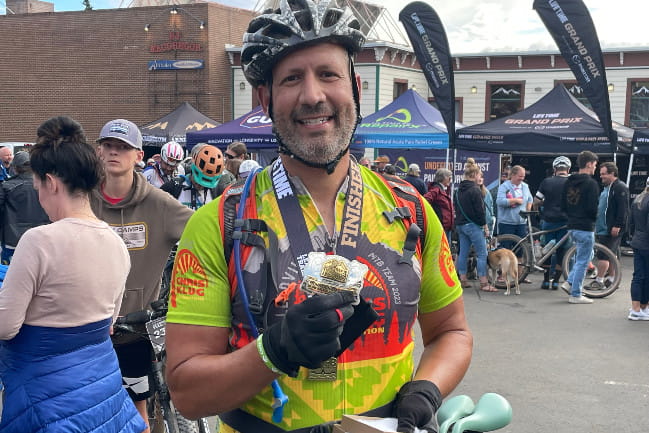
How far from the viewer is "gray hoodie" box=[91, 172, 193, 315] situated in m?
3.84

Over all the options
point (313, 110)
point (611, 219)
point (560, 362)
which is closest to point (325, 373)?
Answer: point (313, 110)

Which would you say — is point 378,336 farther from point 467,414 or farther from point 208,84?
point 208,84

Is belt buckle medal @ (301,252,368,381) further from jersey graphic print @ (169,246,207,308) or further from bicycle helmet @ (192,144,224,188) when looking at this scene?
bicycle helmet @ (192,144,224,188)

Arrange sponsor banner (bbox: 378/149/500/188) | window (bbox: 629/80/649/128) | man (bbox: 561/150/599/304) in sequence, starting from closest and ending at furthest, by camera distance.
A: man (bbox: 561/150/599/304)
sponsor banner (bbox: 378/149/500/188)
window (bbox: 629/80/649/128)

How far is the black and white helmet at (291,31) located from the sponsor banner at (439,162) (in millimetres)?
14480

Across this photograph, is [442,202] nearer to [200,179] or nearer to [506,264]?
[506,264]

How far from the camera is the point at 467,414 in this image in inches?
69.7

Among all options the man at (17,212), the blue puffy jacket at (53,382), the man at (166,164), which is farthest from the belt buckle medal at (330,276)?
the man at (166,164)

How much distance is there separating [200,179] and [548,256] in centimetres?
707

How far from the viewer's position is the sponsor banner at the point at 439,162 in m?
16.1

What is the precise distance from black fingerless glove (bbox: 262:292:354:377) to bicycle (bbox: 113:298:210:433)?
223 centimetres

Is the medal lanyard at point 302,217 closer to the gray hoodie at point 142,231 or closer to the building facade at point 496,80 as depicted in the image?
the gray hoodie at point 142,231

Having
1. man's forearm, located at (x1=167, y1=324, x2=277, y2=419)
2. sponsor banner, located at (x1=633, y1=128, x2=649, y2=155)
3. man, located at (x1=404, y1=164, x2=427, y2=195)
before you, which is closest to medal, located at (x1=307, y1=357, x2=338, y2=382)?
man's forearm, located at (x1=167, y1=324, x2=277, y2=419)

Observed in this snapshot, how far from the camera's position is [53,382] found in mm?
2857
